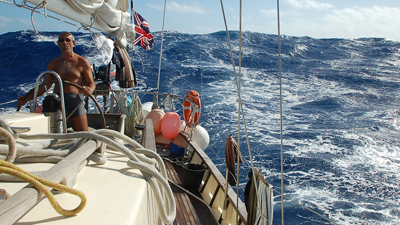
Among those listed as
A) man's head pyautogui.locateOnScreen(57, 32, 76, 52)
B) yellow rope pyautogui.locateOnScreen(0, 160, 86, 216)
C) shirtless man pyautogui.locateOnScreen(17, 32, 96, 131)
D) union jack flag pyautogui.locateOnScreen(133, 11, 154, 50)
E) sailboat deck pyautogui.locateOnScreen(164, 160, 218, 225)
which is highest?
union jack flag pyautogui.locateOnScreen(133, 11, 154, 50)

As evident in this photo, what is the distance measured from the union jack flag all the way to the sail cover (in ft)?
6.74

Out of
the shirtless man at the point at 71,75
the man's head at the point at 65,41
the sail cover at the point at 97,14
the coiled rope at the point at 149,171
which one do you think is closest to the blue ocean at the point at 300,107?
the sail cover at the point at 97,14

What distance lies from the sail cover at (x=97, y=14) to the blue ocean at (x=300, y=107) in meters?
1.37

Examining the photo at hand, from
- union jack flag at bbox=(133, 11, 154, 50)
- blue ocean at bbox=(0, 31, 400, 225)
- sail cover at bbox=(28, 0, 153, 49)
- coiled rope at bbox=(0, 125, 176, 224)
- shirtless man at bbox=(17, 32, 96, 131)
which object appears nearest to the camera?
coiled rope at bbox=(0, 125, 176, 224)

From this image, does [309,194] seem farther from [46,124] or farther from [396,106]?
[396,106]

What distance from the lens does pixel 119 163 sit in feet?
4.44

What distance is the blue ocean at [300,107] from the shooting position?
7.32 meters

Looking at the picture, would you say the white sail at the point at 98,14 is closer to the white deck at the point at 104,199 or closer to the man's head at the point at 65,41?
the man's head at the point at 65,41

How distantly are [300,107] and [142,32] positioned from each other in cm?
1086

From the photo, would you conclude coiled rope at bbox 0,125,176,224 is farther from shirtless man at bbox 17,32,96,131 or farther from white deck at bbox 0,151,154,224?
shirtless man at bbox 17,32,96,131

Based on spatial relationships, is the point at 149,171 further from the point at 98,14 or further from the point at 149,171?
the point at 98,14

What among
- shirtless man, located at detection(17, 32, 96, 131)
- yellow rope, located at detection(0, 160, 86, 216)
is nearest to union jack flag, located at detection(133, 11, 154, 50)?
shirtless man, located at detection(17, 32, 96, 131)

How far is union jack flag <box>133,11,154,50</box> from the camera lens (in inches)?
339

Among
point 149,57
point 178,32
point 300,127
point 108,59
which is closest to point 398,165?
point 300,127
